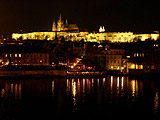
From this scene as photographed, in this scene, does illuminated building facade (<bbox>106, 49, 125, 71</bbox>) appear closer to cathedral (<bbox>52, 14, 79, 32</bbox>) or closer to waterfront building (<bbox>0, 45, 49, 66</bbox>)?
waterfront building (<bbox>0, 45, 49, 66</bbox>)

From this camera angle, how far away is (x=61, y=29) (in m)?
90.1

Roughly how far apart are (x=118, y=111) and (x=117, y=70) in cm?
1816

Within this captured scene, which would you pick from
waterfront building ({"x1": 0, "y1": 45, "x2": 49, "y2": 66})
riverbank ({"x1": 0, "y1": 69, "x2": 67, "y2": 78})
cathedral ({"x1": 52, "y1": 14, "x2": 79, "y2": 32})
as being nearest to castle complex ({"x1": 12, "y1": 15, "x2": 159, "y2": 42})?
cathedral ({"x1": 52, "y1": 14, "x2": 79, "y2": 32})

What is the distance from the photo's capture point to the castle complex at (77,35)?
76.5m

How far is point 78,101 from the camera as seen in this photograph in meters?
18.0

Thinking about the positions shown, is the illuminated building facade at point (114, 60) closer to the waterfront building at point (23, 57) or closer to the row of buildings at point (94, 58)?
the row of buildings at point (94, 58)

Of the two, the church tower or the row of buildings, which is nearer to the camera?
the row of buildings

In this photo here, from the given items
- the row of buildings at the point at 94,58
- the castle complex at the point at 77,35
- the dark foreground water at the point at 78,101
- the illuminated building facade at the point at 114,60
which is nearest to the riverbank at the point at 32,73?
the row of buildings at the point at 94,58

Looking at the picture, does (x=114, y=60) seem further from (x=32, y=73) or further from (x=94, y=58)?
(x=32, y=73)

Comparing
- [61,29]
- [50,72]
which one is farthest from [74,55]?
[61,29]

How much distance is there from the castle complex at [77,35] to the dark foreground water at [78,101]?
5242 centimetres

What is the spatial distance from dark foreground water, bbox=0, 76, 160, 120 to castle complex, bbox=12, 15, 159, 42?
5242 centimetres

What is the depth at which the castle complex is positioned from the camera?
3012 inches

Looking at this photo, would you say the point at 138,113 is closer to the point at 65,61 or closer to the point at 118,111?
the point at 118,111
